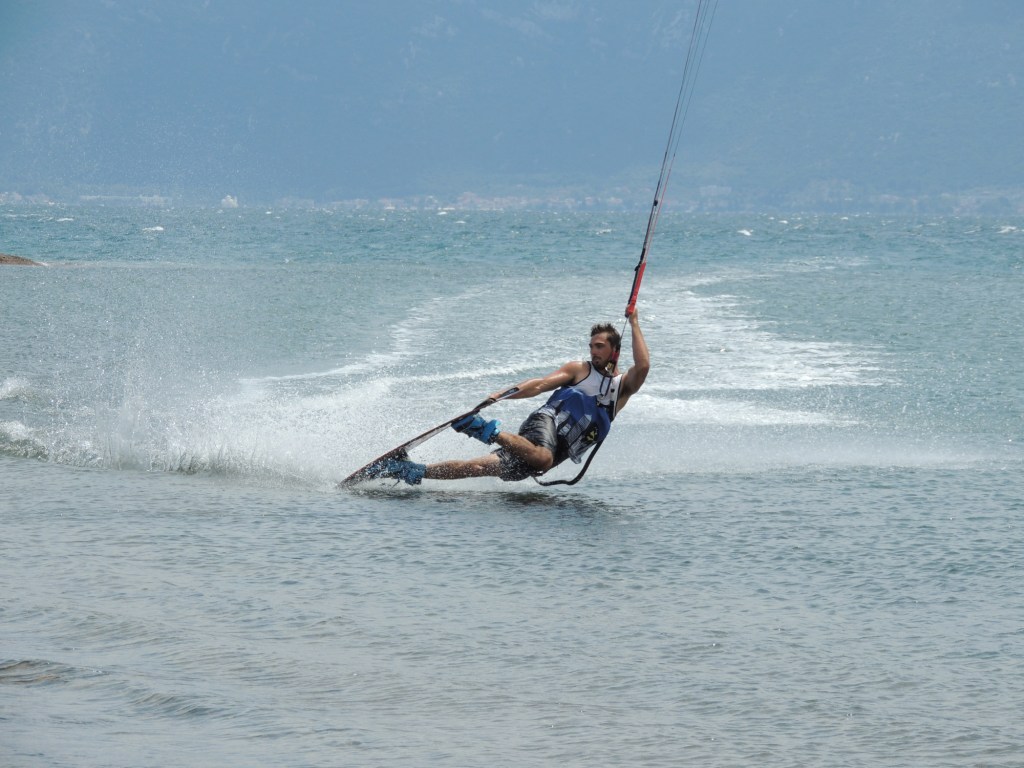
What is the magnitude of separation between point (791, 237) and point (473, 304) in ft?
183

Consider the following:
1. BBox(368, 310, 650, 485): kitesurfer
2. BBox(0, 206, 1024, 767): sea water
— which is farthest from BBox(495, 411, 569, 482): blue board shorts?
BBox(0, 206, 1024, 767): sea water

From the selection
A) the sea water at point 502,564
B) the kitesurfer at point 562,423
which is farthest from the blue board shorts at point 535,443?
the sea water at point 502,564

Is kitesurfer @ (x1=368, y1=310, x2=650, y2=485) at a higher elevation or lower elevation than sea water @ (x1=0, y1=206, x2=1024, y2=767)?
higher

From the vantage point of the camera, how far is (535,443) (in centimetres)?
1123

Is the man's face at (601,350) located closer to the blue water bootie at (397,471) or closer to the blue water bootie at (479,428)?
the blue water bootie at (479,428)

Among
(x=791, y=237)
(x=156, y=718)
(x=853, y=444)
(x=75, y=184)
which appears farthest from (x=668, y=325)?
(x=75, y=184)

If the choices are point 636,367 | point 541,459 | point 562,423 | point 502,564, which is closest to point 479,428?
point 541,459

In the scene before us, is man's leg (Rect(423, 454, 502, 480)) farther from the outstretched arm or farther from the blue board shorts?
the outstretched arm

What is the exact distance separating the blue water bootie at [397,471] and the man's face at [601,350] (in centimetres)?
167

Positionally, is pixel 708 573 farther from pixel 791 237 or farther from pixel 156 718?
pixel 791 237

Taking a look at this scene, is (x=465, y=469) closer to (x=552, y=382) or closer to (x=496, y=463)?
(x=496, y=463)

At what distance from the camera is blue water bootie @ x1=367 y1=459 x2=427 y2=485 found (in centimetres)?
1131

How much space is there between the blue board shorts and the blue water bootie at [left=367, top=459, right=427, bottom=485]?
0.68m

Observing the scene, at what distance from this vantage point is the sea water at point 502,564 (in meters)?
5.92
